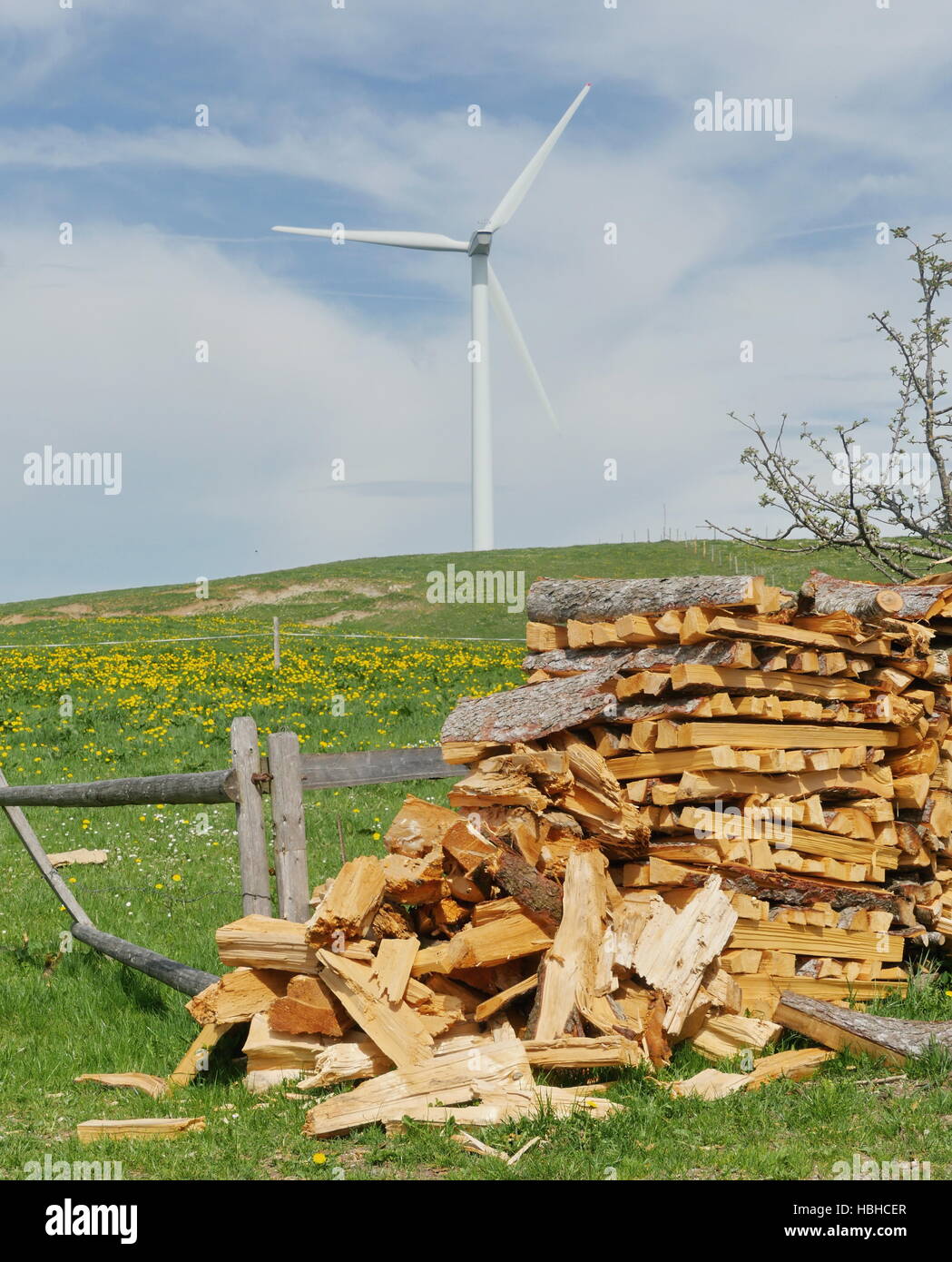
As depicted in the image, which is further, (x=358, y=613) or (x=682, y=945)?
(x=358, y=613)

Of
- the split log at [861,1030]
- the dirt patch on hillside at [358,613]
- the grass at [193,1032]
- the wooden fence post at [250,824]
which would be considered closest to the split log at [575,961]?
the grass at [193,1032]

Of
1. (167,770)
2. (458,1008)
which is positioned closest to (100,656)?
(167,770)

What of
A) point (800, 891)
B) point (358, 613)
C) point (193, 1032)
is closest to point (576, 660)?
point (800, 891)

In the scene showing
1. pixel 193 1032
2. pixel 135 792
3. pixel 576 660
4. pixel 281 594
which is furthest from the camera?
pixel 281 594

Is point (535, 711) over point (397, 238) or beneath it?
beneath

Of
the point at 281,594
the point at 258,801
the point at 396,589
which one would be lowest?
the point at 258,801

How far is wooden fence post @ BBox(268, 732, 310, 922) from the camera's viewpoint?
238 inches

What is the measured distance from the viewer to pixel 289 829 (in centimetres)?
607

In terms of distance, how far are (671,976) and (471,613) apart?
38.3 m

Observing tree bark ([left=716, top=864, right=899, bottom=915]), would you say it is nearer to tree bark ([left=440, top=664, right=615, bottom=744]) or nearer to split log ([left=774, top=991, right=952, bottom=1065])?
split log ([left=774, top=991, right=952, bottom=1065])

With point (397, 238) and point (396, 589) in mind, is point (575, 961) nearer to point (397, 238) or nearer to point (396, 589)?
point (397, 238)

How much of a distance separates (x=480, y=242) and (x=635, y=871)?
32.2m

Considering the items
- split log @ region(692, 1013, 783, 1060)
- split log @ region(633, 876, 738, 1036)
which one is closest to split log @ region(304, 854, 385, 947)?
split log @ region(633, 876, 738, 1036)

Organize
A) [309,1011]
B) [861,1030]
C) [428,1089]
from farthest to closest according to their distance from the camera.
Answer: [861,1030] → [309,1011] → [428,1089]
